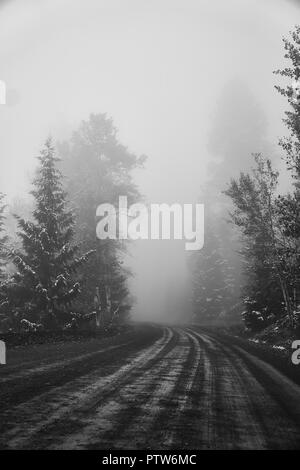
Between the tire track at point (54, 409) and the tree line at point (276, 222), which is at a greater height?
the tree line at point (276, 222)

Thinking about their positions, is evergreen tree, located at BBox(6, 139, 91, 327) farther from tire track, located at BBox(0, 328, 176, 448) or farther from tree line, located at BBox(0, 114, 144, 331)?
tire track, located at BBox(0, 328, 176, 448)

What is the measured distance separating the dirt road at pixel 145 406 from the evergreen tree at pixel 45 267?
25.0 ft

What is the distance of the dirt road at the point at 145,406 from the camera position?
13.8 ft

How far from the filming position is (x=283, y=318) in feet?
69.3

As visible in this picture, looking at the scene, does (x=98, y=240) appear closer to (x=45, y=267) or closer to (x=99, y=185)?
(x=99, y=185)

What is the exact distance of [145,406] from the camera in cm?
560

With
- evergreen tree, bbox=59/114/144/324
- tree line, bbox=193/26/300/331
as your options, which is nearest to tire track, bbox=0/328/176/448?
tree line, bbox=193/26/300/331

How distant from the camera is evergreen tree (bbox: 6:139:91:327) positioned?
17438 millimetres

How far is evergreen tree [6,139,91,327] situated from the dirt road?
7633mm

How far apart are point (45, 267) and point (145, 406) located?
13332 mm

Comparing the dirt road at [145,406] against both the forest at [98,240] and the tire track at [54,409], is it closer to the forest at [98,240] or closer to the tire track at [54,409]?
the tire track at [54,409]

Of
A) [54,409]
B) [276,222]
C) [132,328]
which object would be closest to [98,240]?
[132,328]

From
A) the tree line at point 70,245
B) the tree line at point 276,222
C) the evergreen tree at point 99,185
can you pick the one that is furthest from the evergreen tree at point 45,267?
the tree line at point 276,222

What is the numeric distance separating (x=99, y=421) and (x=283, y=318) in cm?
1830
